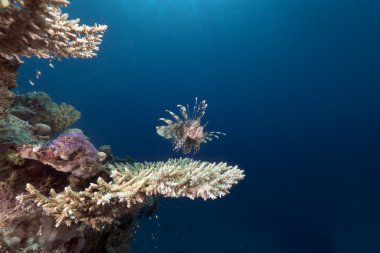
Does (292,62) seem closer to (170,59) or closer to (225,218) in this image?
(170,59)

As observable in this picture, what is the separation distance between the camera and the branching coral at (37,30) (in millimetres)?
2088

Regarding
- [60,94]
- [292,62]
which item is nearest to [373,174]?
[292,62]

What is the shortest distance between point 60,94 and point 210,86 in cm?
2431

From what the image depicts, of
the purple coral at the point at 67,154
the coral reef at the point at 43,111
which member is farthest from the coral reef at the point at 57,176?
the coral reef at the point at 43,111

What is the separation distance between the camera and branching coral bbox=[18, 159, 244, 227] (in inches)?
105

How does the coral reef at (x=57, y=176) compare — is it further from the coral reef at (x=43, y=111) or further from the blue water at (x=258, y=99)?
the blue water at (x=258, y=99)

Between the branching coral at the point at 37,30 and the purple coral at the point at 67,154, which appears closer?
the branching coral at the point at 37,30

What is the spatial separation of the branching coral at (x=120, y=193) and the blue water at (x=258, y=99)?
2305 cm

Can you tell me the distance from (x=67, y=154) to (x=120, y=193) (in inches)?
29.2

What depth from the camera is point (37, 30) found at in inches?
90.5

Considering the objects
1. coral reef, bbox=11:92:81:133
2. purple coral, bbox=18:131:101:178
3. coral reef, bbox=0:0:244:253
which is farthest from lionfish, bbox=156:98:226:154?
purple coral, bbox=18:131:101:178

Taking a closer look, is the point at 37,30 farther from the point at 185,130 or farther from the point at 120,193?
the point at 185,130

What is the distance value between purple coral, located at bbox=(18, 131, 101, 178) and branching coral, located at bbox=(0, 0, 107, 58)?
2.74 ft

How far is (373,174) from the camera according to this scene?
1542 inches
